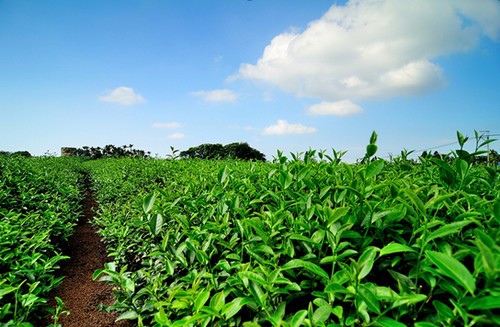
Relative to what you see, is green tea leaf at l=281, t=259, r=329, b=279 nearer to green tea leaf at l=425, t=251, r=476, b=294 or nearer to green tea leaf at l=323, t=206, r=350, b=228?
green tea leaf at l=323, t=206, r=350, b=228

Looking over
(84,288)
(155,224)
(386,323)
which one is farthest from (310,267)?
(84,288)

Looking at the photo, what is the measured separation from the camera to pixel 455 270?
0.82 m

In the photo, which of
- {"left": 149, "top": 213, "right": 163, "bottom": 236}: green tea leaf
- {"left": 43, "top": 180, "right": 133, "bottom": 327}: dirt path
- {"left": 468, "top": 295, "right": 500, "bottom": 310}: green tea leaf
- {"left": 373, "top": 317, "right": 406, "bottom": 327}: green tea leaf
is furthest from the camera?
{"left": 43, "top": 180, "right": 133, "bottom": 327}: dirt path

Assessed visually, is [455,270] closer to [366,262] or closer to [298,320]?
[366,262]

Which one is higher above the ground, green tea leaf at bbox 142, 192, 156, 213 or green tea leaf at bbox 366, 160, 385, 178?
green tea leaf at bbox 366, 160, 385, 178

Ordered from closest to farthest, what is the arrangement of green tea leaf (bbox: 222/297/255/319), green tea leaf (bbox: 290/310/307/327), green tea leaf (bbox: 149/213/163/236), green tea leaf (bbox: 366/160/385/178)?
green tea leaf (bbox: 290/310/307/327) < green tea leaf (bbox: 222/297/255/319) < green tea leaf (bbox: 366/160/385/178) < green tea leaf (bbox: 149/213/163/236)

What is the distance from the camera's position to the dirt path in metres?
3.27

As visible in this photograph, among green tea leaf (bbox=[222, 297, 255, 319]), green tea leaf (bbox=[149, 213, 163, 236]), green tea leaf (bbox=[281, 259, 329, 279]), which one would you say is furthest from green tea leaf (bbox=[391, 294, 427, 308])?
green tea leaf (bbox=[149, 213, 163, 236])

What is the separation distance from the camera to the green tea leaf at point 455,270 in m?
0.78

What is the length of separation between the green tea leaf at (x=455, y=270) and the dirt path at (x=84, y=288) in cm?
253

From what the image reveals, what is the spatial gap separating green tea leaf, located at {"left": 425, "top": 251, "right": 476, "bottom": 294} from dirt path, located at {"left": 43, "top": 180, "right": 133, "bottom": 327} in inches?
99.7

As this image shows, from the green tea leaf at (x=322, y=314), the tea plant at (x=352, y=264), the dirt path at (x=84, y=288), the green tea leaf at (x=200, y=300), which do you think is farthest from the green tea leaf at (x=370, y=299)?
the dirt path at (x=84, y=288)

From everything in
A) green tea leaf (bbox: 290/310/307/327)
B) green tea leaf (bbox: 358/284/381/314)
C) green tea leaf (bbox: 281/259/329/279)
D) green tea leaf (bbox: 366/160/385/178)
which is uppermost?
green tea leaf (bbox: 366/160/385/178)

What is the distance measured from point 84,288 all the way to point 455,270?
172 inches
